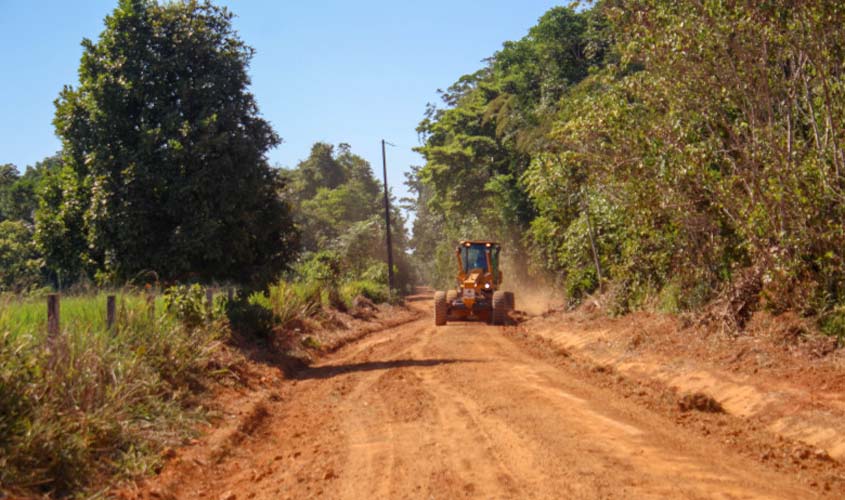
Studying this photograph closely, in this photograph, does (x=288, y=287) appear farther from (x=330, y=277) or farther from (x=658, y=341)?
(x=658, y=341)

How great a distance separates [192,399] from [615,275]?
13.3m

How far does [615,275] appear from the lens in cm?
2103

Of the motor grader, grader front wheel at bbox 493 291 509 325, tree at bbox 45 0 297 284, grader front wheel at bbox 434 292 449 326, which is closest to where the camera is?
tree at bbox 45 0 297 284

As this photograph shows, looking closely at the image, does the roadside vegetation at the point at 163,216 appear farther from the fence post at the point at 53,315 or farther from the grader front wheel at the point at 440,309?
the grader front wheel at the point at 440,309

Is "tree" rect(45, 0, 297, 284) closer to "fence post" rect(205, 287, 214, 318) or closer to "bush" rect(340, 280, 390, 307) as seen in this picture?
"fence post" rect(205, 287, 214, 318)

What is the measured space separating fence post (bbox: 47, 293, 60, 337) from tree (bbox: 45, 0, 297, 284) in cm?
569

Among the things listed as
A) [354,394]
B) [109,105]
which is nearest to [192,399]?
[354,394]

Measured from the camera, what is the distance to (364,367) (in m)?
16.0

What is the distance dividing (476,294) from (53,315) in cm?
1759

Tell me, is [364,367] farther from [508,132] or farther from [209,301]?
[508,132]

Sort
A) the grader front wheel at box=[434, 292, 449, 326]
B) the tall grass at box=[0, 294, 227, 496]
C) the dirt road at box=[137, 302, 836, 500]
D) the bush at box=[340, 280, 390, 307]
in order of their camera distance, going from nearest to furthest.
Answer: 1. the dirt road at box=[137, 302, 836, 500]
2. the tall grass at box=[0, 294, 227, 496]
3. the grader front wheel at box=[434, 292, 449, 326]
4. the bush at box=[340, 280, 390, 307]

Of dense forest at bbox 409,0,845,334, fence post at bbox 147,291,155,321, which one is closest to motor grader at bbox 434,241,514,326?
dense forest at bbox 409,0,845,334

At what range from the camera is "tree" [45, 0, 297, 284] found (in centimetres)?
1523

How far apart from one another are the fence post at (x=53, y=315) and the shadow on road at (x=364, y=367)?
21.1 ft
